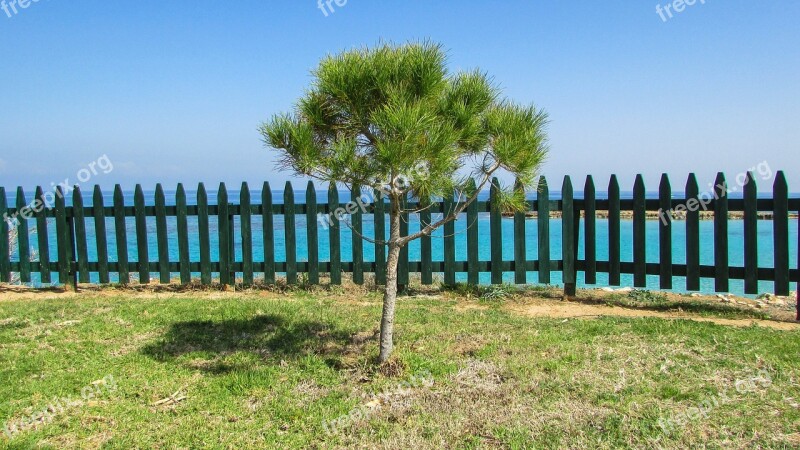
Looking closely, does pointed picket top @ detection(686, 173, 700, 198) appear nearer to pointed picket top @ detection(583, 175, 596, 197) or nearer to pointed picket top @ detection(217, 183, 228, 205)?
pointed picket top @ detection(583, 175, 596, 197)

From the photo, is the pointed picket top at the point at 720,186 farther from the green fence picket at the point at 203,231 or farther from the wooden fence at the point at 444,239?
the green fence picket at the point at 203,231

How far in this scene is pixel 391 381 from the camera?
4.37 m

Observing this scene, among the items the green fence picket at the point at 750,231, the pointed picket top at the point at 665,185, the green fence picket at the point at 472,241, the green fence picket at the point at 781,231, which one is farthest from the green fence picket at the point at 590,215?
the green fence picket at the point at 781,231

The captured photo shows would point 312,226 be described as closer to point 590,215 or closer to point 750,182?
point 590,215

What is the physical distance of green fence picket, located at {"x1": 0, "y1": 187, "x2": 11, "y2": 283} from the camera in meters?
8.95

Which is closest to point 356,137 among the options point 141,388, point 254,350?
point 254,350

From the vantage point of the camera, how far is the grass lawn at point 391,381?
11.7ft

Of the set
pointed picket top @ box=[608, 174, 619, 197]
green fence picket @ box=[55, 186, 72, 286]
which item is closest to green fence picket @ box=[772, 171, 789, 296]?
pointed picket top @ box=[608, 174, 619, 197]

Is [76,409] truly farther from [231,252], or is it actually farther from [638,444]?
[231,252]

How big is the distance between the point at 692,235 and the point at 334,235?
4.67 metres

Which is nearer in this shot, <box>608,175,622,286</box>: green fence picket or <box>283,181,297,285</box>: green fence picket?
<box>608,175,622,286</box>: green fence picket

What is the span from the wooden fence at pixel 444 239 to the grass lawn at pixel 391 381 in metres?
1.35

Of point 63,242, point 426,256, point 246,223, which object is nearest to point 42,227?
point 63,242

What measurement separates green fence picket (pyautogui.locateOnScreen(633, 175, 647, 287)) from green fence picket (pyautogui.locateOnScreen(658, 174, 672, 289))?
20 cm
